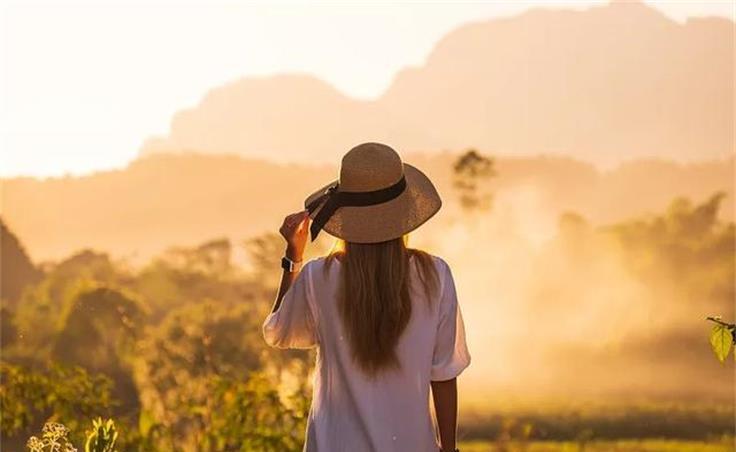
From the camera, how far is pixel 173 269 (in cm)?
2430

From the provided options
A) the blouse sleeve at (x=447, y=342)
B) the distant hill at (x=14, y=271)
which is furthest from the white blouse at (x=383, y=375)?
the distant hill at (x=14, y=271)

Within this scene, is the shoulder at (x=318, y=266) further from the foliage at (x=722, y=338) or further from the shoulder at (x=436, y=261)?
the foliage at (x=722, y=338)

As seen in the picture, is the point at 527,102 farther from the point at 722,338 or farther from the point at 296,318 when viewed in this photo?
the point at 296,318

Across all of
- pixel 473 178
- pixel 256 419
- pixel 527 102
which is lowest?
pixel 256 419

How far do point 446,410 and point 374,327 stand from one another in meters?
0.27

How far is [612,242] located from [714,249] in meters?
2.04

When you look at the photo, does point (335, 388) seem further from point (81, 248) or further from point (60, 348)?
point (81, 248)

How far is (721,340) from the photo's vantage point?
344 cm

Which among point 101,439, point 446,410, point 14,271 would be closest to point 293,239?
point 446,410

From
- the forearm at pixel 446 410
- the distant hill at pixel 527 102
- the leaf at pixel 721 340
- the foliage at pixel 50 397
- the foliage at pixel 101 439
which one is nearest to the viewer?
the forearm at pixel 446 410

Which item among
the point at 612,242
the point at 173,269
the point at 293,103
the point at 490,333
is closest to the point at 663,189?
the point at 612,242

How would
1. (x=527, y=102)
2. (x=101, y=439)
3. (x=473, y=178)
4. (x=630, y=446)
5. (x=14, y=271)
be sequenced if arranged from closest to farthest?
(x=101, y=439), (x=630, y=446), (x=473, y=178), (x=14, y=271), (x=527, y=102)

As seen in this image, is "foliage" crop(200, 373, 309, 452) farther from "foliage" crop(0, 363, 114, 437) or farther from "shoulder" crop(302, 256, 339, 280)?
"shoulder" crop(302, 256, 339, 280)

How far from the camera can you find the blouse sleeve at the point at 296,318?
126 inches
